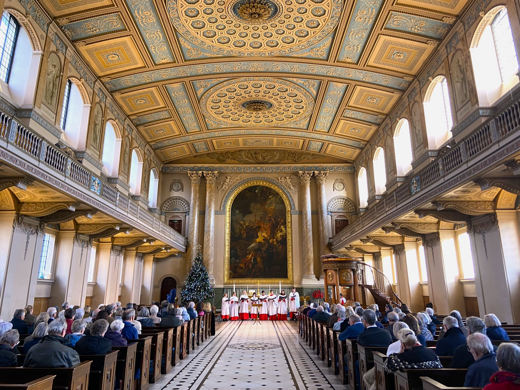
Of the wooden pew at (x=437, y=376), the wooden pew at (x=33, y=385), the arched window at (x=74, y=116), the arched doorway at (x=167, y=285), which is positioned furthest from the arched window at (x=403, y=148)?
the wooden pew at (x=33, y=385)

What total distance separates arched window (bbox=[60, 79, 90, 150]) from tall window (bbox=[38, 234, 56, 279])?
4.00 meters

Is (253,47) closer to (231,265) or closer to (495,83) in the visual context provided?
(495,83)

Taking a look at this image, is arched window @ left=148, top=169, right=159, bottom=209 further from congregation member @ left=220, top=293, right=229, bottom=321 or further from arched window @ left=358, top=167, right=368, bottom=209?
arched window @ left=358, top=167, right=368, bottom=209

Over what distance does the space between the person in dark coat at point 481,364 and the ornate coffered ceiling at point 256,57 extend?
11975 mm

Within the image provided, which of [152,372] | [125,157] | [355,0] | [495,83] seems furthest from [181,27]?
[152,372]

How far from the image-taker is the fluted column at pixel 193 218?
25.5 meters

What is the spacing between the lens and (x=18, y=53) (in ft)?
38.9

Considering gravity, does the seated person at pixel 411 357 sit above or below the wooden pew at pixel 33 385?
above

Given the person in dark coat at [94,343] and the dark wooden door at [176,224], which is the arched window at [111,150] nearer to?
the dark wooden door at [176,224]

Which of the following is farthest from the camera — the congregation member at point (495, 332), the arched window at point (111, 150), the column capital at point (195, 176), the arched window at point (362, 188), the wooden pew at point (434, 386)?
the column capital at point (195, 176)

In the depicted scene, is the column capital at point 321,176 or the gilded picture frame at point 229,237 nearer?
the gilded picture frame at point 229,237

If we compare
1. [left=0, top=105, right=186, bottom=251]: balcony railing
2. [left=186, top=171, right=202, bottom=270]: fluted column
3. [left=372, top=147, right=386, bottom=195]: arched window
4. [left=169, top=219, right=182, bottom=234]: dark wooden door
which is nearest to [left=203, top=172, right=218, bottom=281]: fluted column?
[left=186, top=171, right=202, bottom=270]: fluted column

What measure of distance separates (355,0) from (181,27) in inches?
253

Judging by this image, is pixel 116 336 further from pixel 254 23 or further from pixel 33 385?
pixel 254 23
